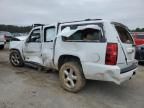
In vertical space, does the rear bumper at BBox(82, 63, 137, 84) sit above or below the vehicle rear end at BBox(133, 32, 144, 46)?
below

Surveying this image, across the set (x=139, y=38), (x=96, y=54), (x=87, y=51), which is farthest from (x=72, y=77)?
(x=139, y=38)

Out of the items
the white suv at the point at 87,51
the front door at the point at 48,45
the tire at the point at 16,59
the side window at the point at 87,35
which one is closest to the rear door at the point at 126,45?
the white suv at the point at 87,51

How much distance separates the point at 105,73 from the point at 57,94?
1438 mm

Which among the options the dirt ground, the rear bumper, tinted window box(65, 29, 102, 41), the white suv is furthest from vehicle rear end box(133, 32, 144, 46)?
Result: tinted window box(65, 29, 102, 41)

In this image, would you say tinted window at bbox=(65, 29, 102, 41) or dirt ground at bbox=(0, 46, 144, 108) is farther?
tinted window at bbox=(65, 29, 102, 41)

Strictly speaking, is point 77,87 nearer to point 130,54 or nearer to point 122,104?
point 122,104

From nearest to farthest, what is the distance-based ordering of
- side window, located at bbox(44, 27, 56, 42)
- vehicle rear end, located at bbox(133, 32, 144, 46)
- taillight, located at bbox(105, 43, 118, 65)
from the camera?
taillight, located at bbox(105, 43, 118, 65) < side window, located at bbox(44, 27, 56, 42) < vehicle rear end, located at bbox(133, 32, 144, 46)

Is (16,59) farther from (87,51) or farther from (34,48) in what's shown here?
(87,51)

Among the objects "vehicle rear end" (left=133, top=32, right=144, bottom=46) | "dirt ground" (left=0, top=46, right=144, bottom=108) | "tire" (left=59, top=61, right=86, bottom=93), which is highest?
"vehicle rear end" (left=133, top=32, right=144, bottom=46)

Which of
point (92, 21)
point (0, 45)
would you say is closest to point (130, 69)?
point (92, 21)

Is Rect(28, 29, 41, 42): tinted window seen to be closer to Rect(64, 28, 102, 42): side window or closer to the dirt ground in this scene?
the dirt ground

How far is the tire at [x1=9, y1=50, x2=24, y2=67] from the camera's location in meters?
7.75

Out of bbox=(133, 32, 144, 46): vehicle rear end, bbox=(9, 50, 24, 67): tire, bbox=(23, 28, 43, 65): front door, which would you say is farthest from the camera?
bbox=(133, 32, 144, 46): vehicle rear end

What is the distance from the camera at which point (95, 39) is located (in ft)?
15.4
